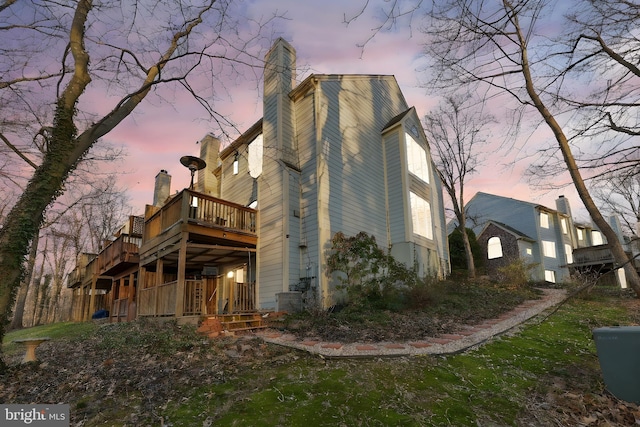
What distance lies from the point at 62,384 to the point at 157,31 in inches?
276

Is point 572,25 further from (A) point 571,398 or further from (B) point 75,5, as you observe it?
(B) point 75,5

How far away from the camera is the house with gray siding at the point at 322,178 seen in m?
10.8

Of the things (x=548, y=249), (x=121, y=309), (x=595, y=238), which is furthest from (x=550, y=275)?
(x=121, y=309)

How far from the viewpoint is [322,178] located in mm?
11195

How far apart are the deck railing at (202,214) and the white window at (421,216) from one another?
6763 mm

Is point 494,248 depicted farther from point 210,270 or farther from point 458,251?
point 210,270

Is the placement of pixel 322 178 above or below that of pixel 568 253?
above

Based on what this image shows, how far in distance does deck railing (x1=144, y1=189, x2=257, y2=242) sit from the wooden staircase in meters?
3.00

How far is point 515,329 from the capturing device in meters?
7.31

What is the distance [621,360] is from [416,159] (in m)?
12.4

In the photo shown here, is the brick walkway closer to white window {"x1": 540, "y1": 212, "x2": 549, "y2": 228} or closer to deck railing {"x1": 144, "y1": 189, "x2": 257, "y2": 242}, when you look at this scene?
deck railing {"x1": 144, "y1": 189, "x2": 257, "y2": 242}

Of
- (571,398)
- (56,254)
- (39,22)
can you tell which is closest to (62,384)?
(571,398)

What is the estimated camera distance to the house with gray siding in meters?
10.8

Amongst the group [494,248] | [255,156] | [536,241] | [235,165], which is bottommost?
[494,248]
